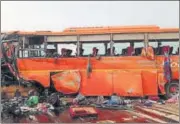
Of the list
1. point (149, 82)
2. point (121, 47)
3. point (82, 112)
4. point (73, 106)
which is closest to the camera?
point (82, 112)

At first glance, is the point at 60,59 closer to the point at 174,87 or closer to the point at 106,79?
the point at 106,79

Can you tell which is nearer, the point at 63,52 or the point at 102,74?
the point at 102,74

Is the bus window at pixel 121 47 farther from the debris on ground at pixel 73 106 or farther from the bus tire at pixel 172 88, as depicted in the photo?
the bus tire at pixel 172 88

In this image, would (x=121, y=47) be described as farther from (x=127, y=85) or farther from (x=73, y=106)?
(x=73, y=106)

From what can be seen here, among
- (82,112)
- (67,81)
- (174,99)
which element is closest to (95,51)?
(67,81)

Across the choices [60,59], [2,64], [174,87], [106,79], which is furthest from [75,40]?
[174,87]

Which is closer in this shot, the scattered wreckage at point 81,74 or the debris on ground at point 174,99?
the debris on ground at point 174,99

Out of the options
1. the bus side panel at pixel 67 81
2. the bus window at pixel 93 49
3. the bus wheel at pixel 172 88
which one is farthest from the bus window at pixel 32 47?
the bus wheel at pixel 172 88

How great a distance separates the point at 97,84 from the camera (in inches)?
531

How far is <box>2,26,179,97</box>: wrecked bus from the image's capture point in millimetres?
13484

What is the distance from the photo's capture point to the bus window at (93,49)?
13.8 metres

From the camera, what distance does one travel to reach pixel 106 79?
1348cm

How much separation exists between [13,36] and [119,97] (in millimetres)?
4400

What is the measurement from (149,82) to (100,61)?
190cm
